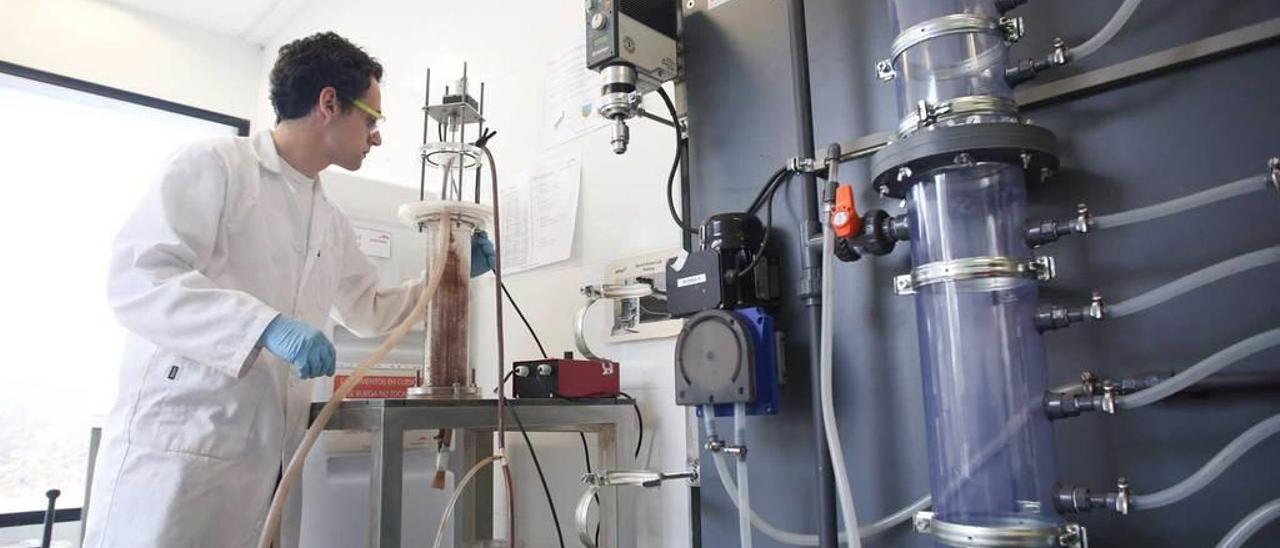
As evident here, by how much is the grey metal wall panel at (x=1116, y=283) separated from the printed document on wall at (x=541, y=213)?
0.72m

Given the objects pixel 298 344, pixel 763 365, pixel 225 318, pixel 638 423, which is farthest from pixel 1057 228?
pixel 225 318

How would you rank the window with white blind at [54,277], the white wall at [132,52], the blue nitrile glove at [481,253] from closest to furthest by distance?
the blue nitrile glove at [481,253] < the window with white blind at [54,277] < the white wall at [132,52]

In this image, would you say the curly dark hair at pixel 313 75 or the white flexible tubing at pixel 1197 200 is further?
the curly dark hair at pixel 313 75

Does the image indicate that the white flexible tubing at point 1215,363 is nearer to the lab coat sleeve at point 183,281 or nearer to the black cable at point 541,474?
the black cable at point 541,474

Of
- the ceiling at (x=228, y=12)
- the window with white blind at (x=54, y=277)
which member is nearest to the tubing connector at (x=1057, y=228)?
the window with white blind at (x=54, y=277)

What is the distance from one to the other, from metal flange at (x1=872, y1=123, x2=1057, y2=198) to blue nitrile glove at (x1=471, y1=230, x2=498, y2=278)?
3.13ft

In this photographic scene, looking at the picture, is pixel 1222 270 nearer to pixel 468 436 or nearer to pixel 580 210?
pixel 580 210

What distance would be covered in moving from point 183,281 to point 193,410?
22 centimetres

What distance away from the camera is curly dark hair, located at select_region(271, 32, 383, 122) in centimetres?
142

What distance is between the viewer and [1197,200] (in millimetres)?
649

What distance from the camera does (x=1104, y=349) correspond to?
76 centimetres

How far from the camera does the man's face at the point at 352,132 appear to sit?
144 cm

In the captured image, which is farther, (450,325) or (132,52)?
(132,52)

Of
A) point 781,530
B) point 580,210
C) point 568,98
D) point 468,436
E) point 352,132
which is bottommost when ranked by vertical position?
point 781,530
